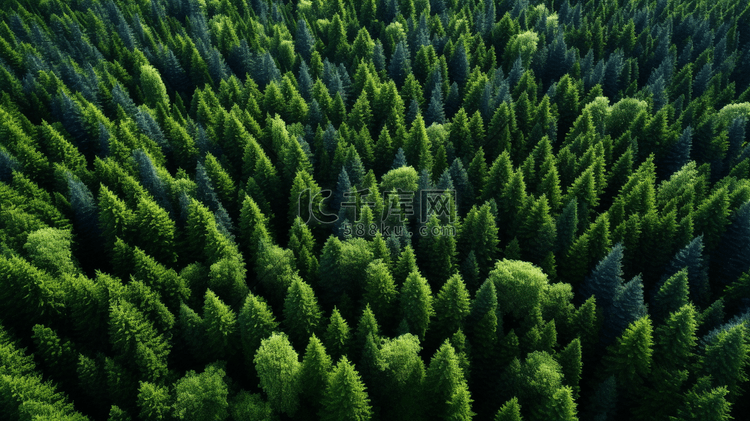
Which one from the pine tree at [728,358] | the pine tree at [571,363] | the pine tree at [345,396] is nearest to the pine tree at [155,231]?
the pine tree at [345,396]

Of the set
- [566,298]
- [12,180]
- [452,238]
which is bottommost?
[566,298]

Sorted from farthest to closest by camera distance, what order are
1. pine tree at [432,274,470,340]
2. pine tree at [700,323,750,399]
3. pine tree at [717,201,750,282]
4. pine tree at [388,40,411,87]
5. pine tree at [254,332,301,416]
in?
pine tree at [388,40,411,87]
pine tree at [717,201,750,282]
pine tree at [432,274,470,340]
pine tree at [254,332,301,416]
pine tree at [700,323,750,399]

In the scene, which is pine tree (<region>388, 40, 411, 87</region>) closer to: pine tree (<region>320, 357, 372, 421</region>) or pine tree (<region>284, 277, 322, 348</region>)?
pine tree (<region>284, 277, 322, 348</region>)

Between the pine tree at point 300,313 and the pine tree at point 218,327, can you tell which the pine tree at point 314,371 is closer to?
the pine tree at point 300,313

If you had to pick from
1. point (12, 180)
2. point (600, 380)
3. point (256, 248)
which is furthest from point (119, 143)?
point (600, 380)

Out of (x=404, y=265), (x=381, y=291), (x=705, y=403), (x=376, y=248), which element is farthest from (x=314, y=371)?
(x=705, y=403)

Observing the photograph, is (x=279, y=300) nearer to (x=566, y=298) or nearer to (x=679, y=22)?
(x=566, y=298)

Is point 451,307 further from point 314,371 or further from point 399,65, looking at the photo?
point 399,65

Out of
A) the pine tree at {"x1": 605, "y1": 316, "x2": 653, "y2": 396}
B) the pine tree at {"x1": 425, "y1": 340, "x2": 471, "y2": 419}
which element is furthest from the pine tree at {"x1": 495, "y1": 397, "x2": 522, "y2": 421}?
the pine tree at {"x1": 605, "y1": 316, "x2": 653, "y2": 396}
